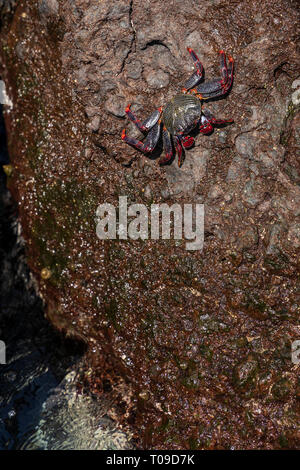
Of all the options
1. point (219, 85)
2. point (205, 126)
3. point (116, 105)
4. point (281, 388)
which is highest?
point (219, 85)

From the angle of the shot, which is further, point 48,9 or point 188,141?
point 48,9

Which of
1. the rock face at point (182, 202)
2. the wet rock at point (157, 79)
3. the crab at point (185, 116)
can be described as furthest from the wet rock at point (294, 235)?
the wet rock at point (157, 79)

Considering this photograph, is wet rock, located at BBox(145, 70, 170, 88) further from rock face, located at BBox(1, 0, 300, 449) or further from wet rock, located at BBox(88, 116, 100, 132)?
wet rock, located at BBox(88, 116, 100, 132)

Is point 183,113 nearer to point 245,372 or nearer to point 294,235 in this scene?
point 294,235

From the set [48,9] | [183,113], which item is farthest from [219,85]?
[48,9]

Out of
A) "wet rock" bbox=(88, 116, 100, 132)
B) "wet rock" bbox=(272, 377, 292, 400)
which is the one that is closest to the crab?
"wet rock" bbox=(88, 116, 100, 132)

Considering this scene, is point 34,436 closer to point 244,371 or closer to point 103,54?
point 244,371
